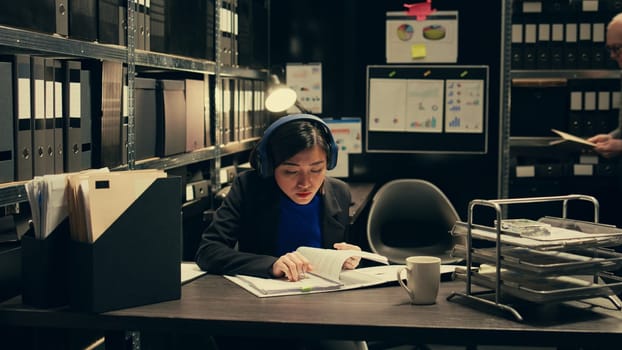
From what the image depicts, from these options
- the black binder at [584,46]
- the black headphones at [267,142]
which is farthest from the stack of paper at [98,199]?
the black binder at [584,46]

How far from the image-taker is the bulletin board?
4.44 meters

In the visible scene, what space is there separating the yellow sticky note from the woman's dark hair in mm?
2298

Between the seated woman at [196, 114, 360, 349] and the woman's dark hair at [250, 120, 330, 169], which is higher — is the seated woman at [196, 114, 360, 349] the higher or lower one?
the lower one

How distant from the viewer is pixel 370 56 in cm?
450

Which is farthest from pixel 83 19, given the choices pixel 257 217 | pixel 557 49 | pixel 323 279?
pixel 557 49

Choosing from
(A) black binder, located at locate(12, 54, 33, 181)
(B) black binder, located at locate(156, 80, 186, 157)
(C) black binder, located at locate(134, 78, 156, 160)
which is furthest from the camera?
(B) black binder, located at locate(156, 80, 186, 157)

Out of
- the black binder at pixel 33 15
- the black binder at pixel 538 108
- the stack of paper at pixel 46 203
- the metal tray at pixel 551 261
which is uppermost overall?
the black binder at pixel 33 15

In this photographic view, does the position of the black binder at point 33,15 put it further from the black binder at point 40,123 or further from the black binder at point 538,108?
the black binder at point 538,108

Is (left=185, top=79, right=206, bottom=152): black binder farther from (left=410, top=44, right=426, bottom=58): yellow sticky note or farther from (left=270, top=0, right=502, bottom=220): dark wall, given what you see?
(left=410, top=44, right=426, bottom=58): yellow sticky note

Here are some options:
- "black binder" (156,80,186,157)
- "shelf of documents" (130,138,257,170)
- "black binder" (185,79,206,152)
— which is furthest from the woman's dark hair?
"black binder" (185,79,206,152)

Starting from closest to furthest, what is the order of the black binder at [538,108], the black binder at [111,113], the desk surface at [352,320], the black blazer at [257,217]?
the desk surface at [352,320]
the black blazer at [257,217]
the black binder at [111,113]
the black binder at [538,108]

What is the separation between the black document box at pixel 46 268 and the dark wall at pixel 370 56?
3.03m

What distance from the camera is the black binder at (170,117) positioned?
9.73ft

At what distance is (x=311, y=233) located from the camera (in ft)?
7.79
